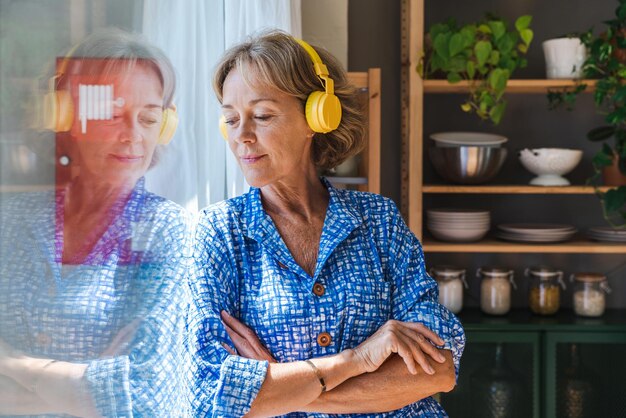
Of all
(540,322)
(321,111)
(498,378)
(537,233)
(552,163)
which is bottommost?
(498,378)

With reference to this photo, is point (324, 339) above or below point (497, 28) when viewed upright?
below

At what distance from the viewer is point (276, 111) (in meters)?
1.32

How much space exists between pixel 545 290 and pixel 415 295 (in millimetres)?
1585

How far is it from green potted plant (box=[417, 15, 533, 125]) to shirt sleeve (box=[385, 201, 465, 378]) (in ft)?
4.26

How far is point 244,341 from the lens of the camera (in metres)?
1.25

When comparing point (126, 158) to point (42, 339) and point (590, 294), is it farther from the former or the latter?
point (590, 294)

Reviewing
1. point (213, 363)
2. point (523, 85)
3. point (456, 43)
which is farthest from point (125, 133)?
point (523, 85)

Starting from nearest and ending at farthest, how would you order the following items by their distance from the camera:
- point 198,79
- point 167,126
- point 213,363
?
point 167,126 → point 213,363 → point 198,79

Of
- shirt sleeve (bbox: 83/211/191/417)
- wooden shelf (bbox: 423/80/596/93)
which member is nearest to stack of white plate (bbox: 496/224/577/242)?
wooden shelf (bbox: 423/80/596/93)

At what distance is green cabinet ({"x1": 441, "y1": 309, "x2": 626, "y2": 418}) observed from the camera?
268 centimetres

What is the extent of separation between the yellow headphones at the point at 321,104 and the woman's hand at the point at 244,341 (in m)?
0.36

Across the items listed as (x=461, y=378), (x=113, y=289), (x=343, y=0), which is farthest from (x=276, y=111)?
(x=461, y=378)

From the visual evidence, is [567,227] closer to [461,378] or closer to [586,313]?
[586,313]

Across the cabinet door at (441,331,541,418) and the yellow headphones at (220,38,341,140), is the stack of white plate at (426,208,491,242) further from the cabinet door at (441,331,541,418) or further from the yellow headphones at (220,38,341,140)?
the yellow headphones at (220,38,341,140)
